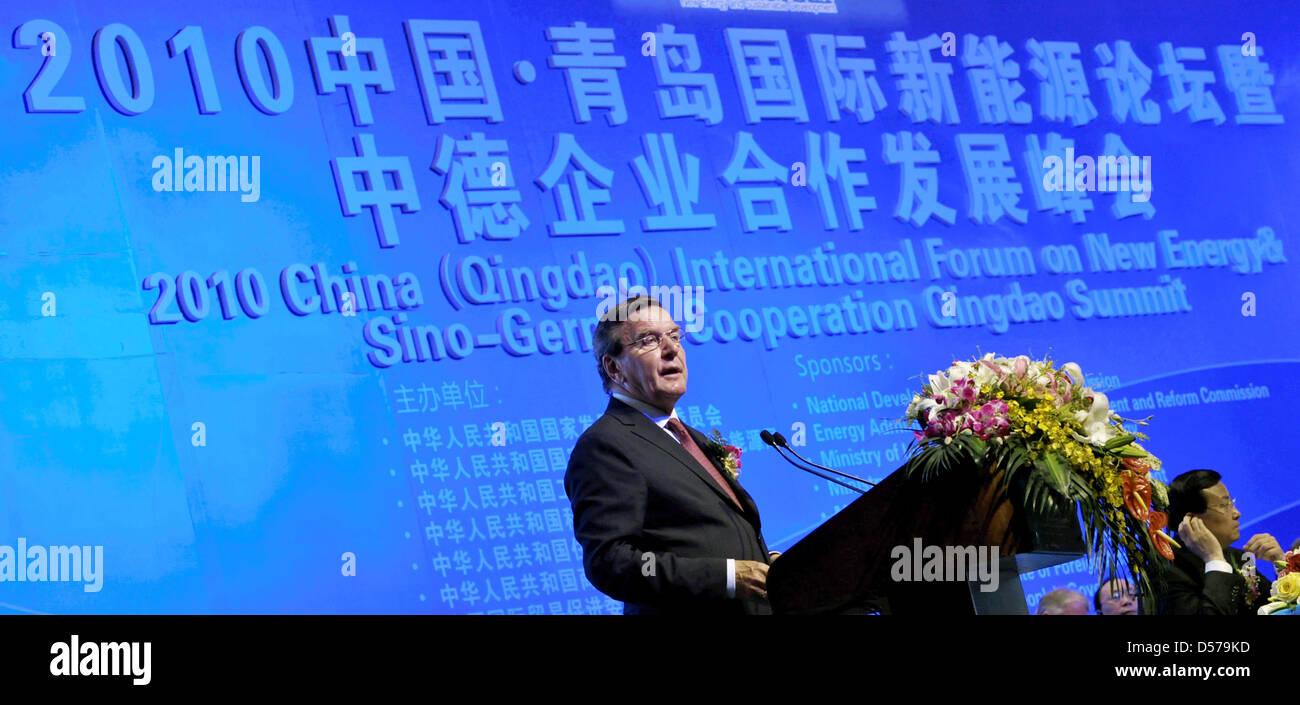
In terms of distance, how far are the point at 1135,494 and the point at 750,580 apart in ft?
2.20

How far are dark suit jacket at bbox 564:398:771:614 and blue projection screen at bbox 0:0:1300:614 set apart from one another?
6.11ft

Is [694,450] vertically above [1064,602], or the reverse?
[694,450]

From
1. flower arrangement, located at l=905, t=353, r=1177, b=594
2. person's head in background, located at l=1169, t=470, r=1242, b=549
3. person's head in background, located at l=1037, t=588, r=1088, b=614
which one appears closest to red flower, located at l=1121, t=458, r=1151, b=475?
flower arrangement, located at l=905, t=353, r=1177, b=594

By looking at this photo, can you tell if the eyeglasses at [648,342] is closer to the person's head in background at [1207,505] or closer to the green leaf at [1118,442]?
the green leaf at [1118,442]

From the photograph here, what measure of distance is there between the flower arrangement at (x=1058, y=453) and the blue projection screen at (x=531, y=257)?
2282 mm

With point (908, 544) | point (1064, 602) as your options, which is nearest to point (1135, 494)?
point (908, 544)

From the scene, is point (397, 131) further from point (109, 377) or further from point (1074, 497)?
point (1074, 497)

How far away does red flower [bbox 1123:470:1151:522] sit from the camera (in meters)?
2.47

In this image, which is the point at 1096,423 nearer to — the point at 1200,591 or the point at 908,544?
the point at 908,544

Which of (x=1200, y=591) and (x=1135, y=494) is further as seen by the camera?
(x=1200, y=591)

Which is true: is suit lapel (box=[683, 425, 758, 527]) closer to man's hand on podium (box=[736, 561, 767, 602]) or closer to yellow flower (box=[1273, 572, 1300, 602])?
man's hand on podium (box=[736, 561, 767, 602])

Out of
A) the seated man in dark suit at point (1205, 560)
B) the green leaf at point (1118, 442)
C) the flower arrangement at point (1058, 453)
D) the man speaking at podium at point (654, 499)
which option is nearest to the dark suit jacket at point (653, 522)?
the man speaking at podium at point (654, 499)

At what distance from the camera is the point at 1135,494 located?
8.13 ft

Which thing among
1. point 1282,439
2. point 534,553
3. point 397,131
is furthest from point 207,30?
point 1282,439
